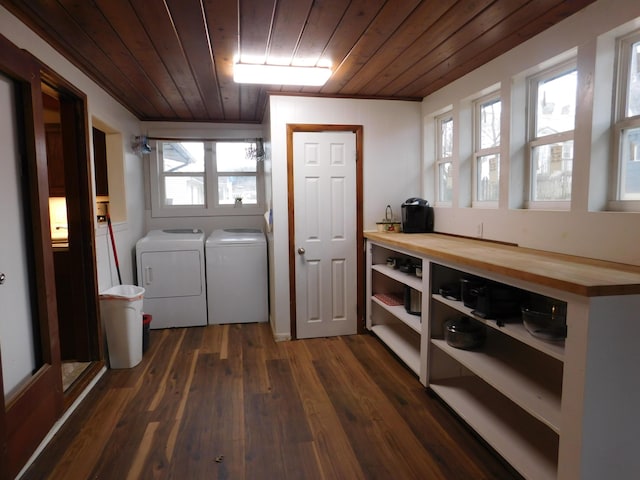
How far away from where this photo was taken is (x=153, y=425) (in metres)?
2.24

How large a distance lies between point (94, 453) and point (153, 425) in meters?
0.32

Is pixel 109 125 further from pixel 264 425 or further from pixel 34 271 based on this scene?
pixel 264 425

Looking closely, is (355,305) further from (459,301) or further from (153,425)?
(153,425)

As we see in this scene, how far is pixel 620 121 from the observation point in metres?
1.91

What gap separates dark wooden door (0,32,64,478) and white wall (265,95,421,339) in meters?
1.75

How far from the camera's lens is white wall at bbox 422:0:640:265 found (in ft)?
6.03

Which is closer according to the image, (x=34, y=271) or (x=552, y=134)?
(x=34, y=271)

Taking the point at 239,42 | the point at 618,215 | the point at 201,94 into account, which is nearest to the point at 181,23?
the point at 239,42

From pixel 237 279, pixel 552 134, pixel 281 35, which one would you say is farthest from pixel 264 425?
pixel 552 134

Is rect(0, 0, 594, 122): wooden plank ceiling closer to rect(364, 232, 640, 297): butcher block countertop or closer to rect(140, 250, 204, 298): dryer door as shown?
rect(364, 232, 640, 297): butcher block countertop

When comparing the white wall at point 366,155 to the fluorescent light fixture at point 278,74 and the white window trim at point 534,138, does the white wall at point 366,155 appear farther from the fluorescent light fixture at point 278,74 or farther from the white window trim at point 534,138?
the white window trim at point 534,138

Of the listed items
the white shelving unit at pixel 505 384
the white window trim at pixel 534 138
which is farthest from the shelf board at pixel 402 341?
the white window trim at pixel 534 138

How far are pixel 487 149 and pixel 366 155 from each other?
1.08 meters

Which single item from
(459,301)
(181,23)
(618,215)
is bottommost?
(459,301)
